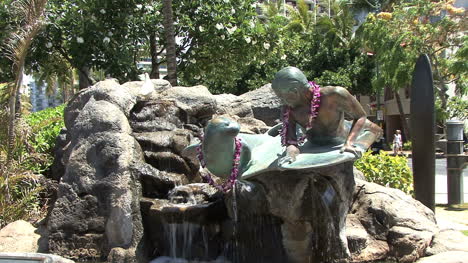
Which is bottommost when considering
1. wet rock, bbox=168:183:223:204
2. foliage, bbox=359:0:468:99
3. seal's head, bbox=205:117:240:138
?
wet rock, bbox=168:183:223:204

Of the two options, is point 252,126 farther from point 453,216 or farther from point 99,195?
point 453,216

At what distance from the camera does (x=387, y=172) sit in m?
9.58

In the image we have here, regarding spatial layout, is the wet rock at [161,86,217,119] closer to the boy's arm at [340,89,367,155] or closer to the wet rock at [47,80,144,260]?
the wet rock at [47,80,144,260]

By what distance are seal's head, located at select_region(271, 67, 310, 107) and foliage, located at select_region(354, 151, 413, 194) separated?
4787 mm

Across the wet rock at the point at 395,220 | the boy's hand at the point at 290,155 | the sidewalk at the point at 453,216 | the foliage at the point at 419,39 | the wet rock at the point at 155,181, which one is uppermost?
the foliage at the point at 419,39

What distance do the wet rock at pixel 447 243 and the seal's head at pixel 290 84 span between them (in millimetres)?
2445

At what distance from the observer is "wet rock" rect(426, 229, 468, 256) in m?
5.89

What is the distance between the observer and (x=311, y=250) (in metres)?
5.48

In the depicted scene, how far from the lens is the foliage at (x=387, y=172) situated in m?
9.53

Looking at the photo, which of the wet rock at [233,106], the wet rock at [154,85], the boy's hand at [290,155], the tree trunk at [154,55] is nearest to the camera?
the boy's hand at [290,155]

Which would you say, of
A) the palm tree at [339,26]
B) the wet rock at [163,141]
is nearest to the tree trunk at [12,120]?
the wet rock at [163,141]

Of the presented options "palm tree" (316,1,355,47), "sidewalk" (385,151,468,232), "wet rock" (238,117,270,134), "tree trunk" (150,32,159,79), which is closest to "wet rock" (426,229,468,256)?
"sidewalk" (385,151,468,232)

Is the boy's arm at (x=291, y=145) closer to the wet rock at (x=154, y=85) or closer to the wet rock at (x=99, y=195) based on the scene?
the wet rock at (x=99, y=195)

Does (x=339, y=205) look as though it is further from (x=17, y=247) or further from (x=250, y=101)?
(x=250, y=101)
